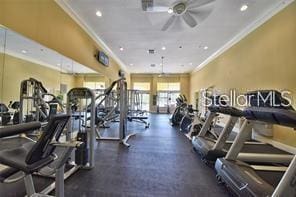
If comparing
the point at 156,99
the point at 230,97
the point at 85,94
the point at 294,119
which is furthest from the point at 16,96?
the point at 156,99

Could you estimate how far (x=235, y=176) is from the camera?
2.07 meters

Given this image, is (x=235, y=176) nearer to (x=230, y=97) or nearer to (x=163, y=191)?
(x=163, y=191)

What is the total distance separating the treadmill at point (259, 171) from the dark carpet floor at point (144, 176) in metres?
0.31

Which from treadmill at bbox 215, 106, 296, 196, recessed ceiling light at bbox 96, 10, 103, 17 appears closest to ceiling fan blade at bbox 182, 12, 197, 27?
recessed ceiling light at bbox 96, 10, 103, 17

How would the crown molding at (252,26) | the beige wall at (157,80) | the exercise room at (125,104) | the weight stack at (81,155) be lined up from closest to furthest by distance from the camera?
the exercise room at (125,104) → the weight stack at (81,155) → the crown molding at (252,26) → the beige wall at (157,80)

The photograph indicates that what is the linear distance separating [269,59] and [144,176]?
4566 millimetres

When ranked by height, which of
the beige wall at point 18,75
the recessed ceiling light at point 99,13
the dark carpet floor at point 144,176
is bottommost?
the dark carpet floor at point 144,176

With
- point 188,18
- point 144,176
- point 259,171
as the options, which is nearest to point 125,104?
point 188,18

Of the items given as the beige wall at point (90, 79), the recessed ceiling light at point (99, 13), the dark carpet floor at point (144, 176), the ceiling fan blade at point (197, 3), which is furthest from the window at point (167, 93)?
the ceiling fan blade at point (197, 3)

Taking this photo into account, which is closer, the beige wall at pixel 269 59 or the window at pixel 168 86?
the beige wall at pixel 269 59

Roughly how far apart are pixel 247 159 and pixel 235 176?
1274 mm

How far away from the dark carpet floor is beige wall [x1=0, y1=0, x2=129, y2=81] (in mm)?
2610

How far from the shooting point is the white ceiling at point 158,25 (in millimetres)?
4625

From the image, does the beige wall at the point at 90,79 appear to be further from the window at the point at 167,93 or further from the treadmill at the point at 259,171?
the window at the point at 167,93
